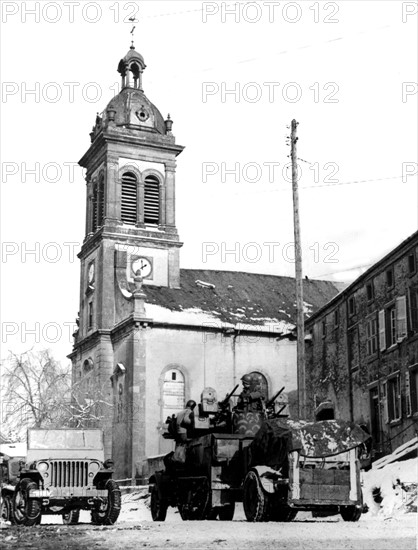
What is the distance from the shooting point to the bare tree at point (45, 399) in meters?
48.4

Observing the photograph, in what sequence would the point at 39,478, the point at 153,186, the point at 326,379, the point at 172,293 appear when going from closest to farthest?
the point at 39,478, the point at 326,379, the point at 172,293, the point at 153,186

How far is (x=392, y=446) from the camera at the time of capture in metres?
30.5

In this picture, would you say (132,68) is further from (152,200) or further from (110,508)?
(110,508)

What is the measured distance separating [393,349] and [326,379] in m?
7.31

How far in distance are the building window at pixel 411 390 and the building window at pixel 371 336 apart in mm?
3423

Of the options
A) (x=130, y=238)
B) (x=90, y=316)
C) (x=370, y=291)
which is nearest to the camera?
(x=370, y=291)

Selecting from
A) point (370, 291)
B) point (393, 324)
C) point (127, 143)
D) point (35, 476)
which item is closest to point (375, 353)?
point (393, 324)

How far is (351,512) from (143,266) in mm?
35569

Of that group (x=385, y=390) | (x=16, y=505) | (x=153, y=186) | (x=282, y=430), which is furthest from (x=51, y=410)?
(x=282, y=430)

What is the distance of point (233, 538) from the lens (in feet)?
41.5

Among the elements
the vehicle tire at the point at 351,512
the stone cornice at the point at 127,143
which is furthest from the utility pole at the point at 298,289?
the stone cornice at the point at 127,143

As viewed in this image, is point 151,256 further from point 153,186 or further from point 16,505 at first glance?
point 16,505

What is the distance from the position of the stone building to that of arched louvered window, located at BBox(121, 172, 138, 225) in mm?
17551

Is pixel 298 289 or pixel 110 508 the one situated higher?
pixel 298 289
